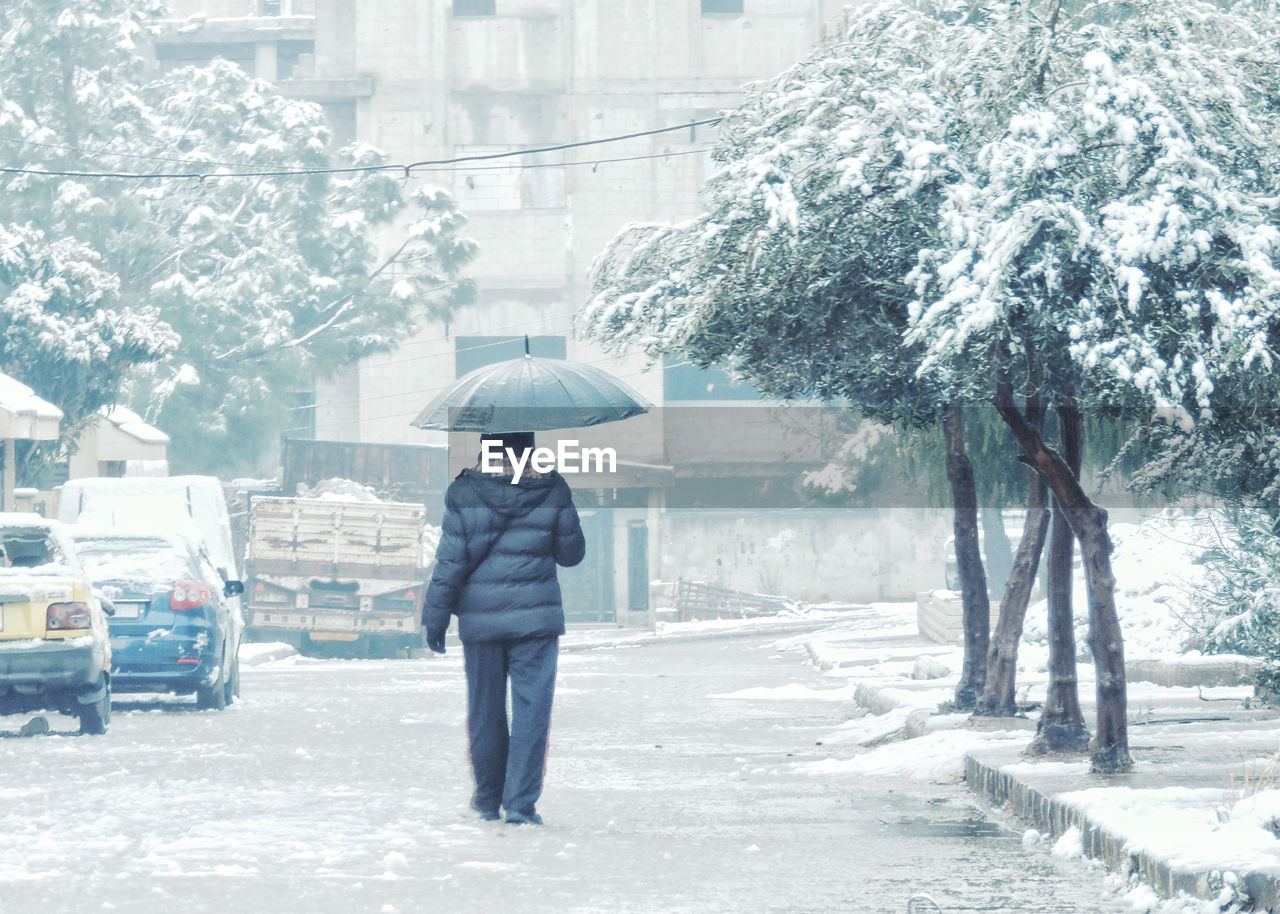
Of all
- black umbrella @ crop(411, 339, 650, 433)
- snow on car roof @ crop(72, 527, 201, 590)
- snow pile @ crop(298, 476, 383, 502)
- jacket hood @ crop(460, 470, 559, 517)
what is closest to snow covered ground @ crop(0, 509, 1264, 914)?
snow on car roof @ crop(72, 527, 201, 590)

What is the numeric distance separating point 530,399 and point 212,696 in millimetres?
8351

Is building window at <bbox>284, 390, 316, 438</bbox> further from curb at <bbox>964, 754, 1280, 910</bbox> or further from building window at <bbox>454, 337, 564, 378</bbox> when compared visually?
curb at <bbox>964, 754, 1280, 910</bbox>

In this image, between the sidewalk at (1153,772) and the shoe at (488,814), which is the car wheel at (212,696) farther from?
the shoe at (488,814)

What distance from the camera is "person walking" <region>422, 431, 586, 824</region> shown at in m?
9.08

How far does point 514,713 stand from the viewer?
360 inches

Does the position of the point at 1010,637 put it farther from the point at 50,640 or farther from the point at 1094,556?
the point at 50,640

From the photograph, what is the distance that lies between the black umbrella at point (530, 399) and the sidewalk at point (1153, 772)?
2.82 meters

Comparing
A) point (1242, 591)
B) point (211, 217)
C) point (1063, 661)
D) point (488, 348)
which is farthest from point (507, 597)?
point (488, 348)

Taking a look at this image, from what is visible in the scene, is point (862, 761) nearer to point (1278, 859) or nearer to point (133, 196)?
point (1278, 859)

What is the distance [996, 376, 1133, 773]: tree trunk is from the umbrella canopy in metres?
2.09

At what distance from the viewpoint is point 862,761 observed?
12398 millimetres

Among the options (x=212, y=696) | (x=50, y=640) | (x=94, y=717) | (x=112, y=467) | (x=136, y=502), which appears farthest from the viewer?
(x=112, y=467)

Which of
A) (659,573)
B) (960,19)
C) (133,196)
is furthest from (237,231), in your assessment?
(960,19)

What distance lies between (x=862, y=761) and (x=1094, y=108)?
467cm
